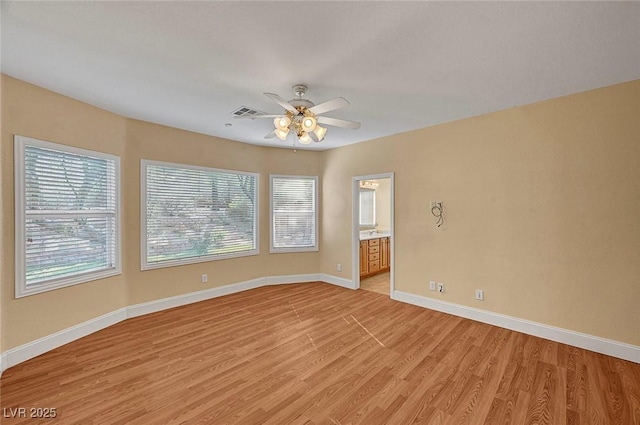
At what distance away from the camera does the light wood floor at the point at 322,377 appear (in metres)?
1.97

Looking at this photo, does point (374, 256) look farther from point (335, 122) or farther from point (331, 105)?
point (331, 105)

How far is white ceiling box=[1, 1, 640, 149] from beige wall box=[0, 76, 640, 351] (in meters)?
0.35

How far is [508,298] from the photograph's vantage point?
336 centimetres

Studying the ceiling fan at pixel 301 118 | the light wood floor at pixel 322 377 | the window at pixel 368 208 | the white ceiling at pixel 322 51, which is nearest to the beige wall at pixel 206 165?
the light wood floor at pixel 322 377

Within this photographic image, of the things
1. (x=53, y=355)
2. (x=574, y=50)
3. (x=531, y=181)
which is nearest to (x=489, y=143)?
(x=531, y=181)

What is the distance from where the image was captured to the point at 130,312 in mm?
3715

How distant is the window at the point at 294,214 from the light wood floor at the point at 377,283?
125cm

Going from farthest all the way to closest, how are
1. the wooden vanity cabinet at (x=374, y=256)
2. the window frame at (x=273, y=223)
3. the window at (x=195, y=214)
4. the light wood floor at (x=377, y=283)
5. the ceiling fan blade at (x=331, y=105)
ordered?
the wooden vanity cabinet at (x=374, y=256)
the window frame at (x=273, y=223)
the light wood floor at (x=377, y=283)
the window at (x=195, y=214)
the ceiling fan blade at (x=331, y=105)

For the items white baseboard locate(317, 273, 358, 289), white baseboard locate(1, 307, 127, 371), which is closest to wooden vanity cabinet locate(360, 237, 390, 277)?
white baseboard locate(317, 273, 358, 289)

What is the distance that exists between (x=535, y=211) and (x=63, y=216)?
5366 millimetres

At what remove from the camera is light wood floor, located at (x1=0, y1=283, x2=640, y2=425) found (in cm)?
197

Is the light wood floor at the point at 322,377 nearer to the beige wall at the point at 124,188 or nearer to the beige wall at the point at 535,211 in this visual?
the beige wall at the point at 124,188

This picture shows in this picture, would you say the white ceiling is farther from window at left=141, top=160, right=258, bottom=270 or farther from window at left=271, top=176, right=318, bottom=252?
window at left=271, top=176, right=318, bottom=252

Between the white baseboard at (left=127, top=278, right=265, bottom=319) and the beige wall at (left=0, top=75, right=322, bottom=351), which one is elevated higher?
the beige wall at (left=0, top=75, right=322, bottom=351)
